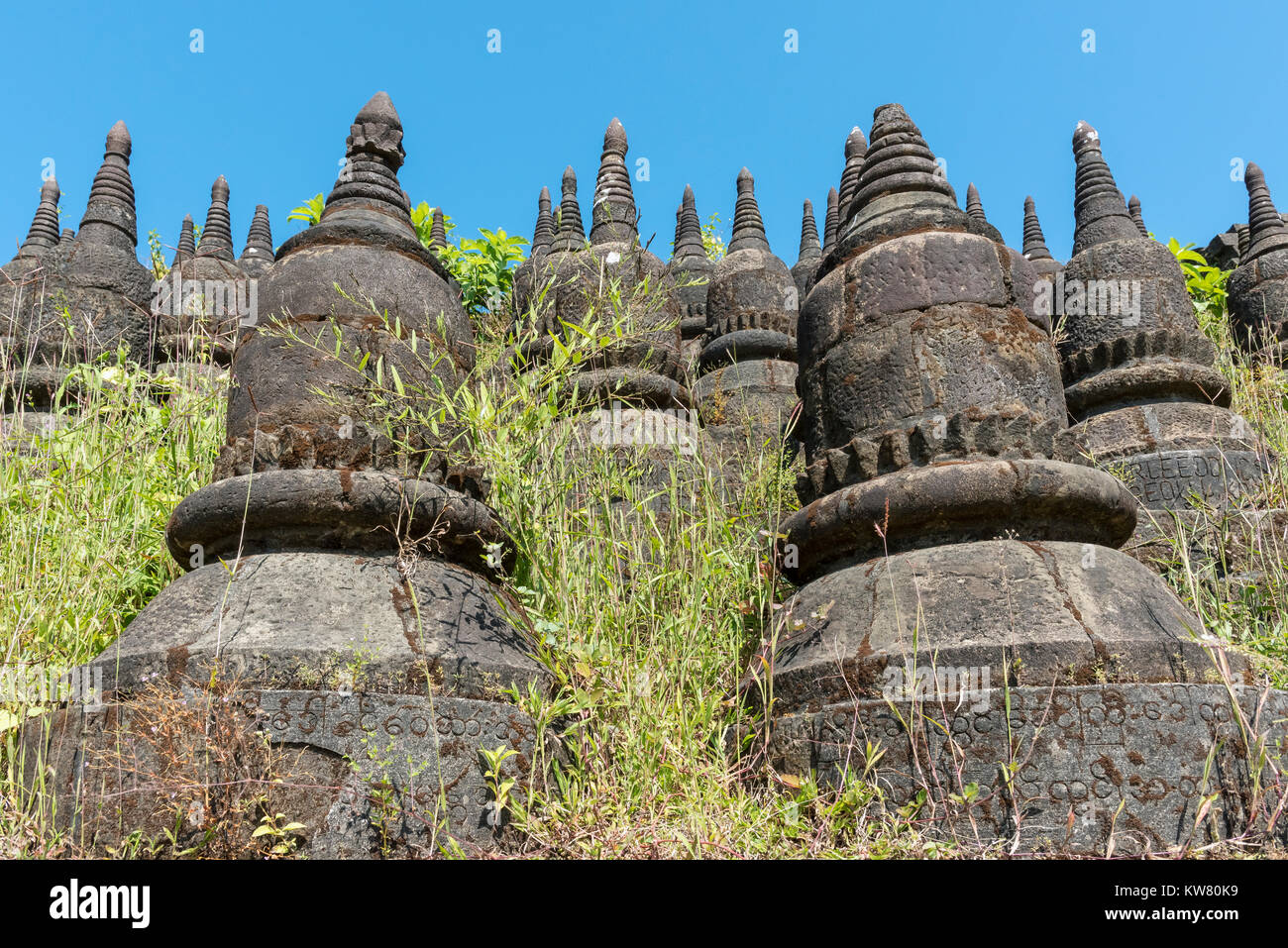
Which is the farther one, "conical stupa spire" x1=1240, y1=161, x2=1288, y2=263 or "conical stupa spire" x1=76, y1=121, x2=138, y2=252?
"conical stupa spire" x1=1240, y1=161, x2=1288, y2=263

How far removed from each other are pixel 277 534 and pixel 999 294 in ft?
8.00

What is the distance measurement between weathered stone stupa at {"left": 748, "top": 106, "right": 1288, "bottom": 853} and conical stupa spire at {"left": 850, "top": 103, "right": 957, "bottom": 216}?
0.04ft

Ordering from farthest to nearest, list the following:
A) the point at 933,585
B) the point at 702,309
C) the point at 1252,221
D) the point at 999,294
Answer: the point at 702,309, the point at 1252,221, the point at 999,294, the point at 933,585

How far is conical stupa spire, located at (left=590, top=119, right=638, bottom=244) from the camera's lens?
621 cm

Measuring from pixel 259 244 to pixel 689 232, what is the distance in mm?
6119

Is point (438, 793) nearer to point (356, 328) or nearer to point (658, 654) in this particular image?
point (658, 654)

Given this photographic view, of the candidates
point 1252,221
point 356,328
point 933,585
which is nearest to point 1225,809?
point 933,585

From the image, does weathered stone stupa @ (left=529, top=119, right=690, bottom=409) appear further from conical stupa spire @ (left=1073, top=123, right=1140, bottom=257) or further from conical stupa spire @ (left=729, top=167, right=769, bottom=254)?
conical stupa spire @ (left=1073, top=123, right=1140, bottom=257)

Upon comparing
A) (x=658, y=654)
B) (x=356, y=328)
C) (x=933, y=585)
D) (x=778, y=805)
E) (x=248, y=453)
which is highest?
(x=356, y=328)

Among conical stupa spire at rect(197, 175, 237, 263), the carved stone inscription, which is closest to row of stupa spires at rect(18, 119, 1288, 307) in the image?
conical stupa spire at rect(197, 175, 237, 263)

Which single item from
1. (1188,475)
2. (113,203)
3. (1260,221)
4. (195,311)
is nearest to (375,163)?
(195,311)

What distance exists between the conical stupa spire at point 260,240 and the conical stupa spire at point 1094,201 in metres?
9.40

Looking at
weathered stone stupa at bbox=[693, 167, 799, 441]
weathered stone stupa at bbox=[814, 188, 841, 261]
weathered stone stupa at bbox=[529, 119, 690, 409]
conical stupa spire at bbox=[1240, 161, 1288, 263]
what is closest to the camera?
weathered stone stupa at bbox=[529, 119, 690, 409]

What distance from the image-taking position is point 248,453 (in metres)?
2.95
